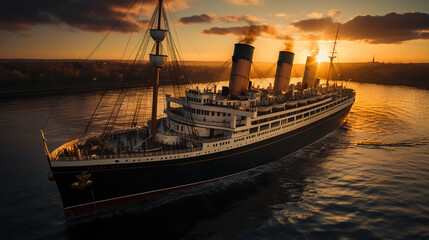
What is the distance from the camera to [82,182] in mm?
14594

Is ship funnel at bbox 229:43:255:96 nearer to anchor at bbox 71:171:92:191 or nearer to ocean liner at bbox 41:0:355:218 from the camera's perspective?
ocean liner at bbox 41:0:355:218

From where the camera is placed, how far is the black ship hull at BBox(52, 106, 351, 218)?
586 inches

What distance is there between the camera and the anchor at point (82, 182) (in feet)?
47.2

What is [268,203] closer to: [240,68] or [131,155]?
[131,155]

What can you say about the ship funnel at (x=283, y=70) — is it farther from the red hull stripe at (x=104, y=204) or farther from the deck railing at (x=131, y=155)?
the red hull stripe at (x=104, y=204)

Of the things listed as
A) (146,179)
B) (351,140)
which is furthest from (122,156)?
(351,140)

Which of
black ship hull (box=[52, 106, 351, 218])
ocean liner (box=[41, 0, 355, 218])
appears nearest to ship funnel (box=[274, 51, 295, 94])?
ocean liner (box=[41, 0, 355, 218])

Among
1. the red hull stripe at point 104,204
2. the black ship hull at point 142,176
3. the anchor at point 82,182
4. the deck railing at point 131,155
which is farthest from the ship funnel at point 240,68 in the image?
the anchor at point 82,182

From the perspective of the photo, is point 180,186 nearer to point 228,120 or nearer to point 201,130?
point 201,130

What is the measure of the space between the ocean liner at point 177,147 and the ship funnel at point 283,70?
17.5 feet

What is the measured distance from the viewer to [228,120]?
21375 mm

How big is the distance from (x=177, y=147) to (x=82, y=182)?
24.0ft

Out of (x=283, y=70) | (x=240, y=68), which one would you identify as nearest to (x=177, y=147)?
(x=240, y=68)

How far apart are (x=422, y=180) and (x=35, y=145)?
46.8 m
